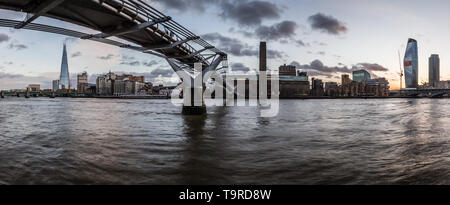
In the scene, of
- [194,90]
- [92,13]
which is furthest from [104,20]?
[194,90]

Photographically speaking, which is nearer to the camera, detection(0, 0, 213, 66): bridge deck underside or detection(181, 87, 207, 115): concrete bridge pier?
detection(0, 0, 213, 66): bridge deck underside

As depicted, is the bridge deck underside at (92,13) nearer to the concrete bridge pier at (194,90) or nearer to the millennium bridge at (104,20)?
the millennium bridge at (104,20)

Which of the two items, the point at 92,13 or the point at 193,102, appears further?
the point at 193,102

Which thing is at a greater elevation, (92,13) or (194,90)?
(92,13)

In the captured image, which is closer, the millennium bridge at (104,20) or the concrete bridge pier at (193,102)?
the millennium bridge at (104,20)

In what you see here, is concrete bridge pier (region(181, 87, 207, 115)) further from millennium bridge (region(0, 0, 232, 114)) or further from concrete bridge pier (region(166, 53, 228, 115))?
millennium bridge (region(0, 0, 232, 114))

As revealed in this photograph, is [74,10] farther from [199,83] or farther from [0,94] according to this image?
[0,94]

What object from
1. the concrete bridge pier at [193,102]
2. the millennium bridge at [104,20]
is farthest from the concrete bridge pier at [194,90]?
the millennium bridge at [104,20]

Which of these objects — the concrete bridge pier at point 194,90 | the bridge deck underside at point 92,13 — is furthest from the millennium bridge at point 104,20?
the concrete bridge pier at point 194,90

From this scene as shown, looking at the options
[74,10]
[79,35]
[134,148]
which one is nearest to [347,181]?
[134,148]

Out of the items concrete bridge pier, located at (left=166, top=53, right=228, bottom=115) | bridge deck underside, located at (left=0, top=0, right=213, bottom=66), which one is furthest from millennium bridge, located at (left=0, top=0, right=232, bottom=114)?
concrete bridge pier, located at (left=166, top=53, right=228, bottom=115)

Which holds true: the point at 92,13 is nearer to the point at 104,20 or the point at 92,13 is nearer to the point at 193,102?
the point at 104,20

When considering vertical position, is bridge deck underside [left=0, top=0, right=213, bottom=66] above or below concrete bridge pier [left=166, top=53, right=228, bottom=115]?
Result: above

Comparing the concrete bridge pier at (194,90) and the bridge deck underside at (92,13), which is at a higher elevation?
the bridge deck underside at (92,13)
